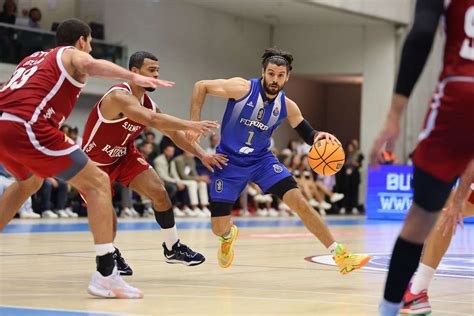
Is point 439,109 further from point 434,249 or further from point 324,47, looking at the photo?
point 324,47

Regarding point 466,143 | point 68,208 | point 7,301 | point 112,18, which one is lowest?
point 68,208

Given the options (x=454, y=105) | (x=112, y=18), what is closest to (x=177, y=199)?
(x=112, y=18)

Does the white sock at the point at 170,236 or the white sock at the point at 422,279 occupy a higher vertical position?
the white sock at the point at 422,279

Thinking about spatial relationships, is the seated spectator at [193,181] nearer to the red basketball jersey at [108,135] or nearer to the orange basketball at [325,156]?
the orange basketball at [325,156]

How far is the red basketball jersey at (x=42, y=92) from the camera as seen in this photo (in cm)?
572

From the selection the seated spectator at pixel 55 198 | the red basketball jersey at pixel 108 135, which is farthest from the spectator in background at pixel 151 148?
the red basketball jersey at pixel 108 135

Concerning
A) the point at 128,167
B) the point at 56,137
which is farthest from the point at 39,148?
the point at 128,167

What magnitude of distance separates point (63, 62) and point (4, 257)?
341 centimetres

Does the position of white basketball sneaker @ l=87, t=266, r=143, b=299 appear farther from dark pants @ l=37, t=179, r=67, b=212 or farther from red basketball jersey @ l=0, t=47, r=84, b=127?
dark pants @ l=37, t=179, r=67, b=212

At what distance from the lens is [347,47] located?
27797 mm

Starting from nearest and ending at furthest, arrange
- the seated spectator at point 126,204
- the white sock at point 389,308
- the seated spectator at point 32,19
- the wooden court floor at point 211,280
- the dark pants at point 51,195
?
1. the white sock at point 389,308
2. the wooden court floor at point 211,280
3. the dark pants at point 51,195
4. the seated spectator at point 126,204
5. the seated spectator at point 32,19

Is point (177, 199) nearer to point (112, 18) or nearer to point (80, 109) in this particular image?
point (80, 109)

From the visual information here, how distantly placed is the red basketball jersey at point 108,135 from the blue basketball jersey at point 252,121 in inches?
30.3

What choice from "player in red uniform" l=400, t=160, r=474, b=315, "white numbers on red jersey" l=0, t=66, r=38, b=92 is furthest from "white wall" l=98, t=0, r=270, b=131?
"player in red uniform" l=400, t=160, r=474, b=315
